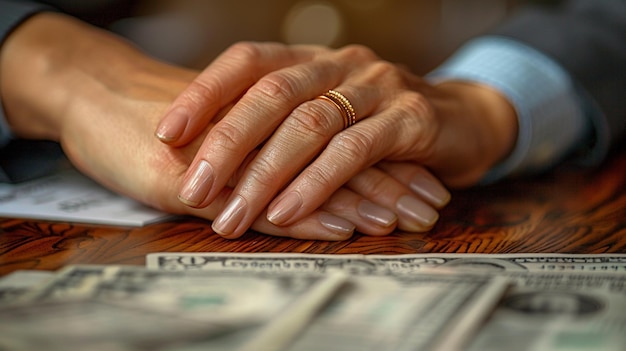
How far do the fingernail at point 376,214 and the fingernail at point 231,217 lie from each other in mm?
98

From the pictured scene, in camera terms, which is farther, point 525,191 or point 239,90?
point 525,191

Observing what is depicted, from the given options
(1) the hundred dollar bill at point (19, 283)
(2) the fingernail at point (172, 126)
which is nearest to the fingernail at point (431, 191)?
(2) the fingernail at point (172, 126)

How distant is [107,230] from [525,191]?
0.44m

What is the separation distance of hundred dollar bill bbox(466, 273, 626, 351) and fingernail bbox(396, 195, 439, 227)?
16cm

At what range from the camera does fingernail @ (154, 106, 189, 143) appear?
1.96ft

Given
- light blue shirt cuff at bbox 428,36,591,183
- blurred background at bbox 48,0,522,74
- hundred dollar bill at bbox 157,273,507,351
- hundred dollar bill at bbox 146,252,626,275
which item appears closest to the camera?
hundred dollar bill at bbox 157,273,507,351

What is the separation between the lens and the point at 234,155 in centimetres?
57

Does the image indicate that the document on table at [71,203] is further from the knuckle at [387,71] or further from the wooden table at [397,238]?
the knuckle at [387,71]

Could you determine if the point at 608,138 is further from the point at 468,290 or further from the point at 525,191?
the point at 468,290

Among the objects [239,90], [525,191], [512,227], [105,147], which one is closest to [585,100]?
[525,191]

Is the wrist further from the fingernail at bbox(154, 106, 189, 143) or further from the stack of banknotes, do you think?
the stack of banknotes

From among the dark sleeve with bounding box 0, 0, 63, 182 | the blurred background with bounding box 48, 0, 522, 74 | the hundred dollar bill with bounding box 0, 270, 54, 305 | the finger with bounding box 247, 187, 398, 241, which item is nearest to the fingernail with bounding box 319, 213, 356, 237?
the finger with bounding box 247, 187, 398, 241

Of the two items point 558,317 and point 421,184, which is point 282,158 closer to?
point 421,184

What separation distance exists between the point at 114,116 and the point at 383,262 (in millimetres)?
304
